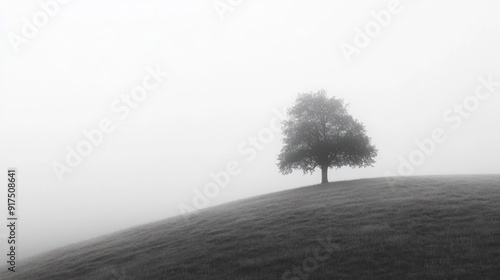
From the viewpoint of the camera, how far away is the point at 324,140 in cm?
4922

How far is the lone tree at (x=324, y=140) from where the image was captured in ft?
161

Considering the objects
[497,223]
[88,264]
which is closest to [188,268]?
[88,264]

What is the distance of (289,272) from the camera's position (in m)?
17.0

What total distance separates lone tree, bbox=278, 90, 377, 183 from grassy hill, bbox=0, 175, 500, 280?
14.6 m

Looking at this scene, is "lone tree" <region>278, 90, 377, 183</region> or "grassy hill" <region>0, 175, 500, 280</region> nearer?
"grassy hill" <region>0, 175, 500, 280</region>

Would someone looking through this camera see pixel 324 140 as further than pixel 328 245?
Yes

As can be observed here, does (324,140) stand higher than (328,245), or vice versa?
(324,140)

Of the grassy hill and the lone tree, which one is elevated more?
the lone tree

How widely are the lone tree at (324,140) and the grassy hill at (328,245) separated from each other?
1461 centimetres

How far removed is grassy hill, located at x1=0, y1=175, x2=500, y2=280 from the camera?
16.5m

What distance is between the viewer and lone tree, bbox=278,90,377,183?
49.1 m

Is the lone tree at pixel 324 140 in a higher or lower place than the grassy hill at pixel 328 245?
higher

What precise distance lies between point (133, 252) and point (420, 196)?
26.1m

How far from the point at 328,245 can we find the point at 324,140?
30255 mm
